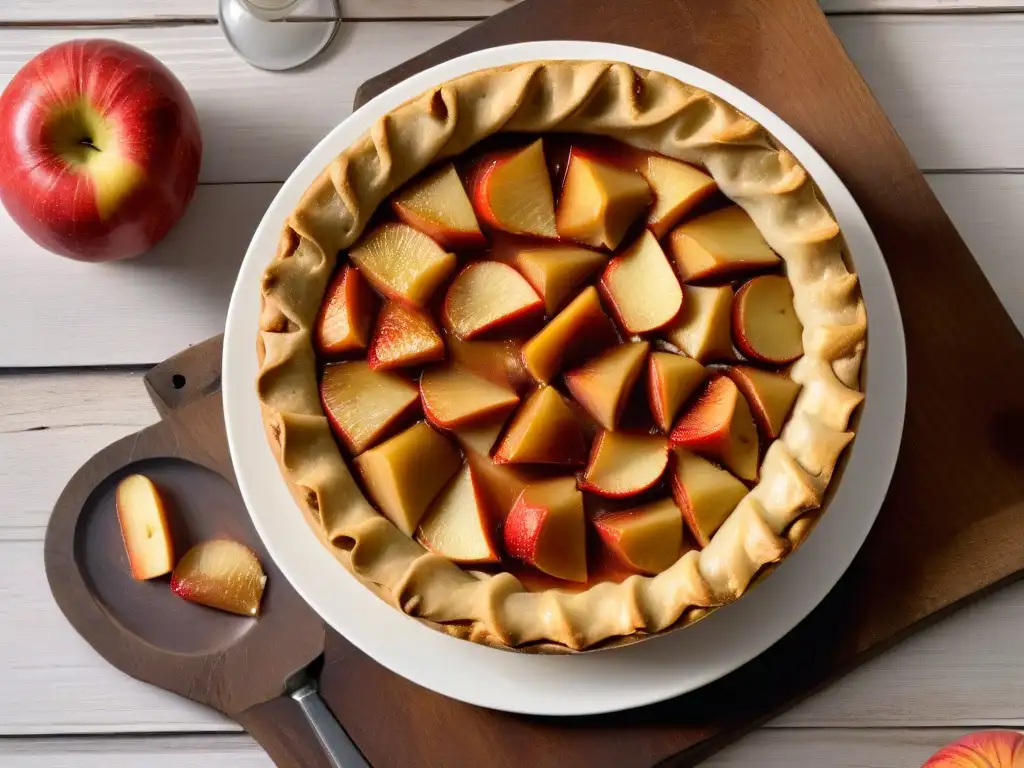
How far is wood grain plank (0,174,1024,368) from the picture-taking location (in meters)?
2.15

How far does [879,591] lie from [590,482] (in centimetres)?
65

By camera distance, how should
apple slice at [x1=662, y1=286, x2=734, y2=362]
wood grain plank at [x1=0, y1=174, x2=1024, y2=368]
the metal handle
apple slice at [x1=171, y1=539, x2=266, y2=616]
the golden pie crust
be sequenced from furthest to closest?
1. wood grain plank at [x1=0, y1=174, x2=1024, y2=368]
2. apple slice at [x1=171, y1=539, x2=266, y2=616]
3. the metal handle
4. apple slice at [x1=662, y1=286, x2=734, y2=362]
5. the golden pie crust

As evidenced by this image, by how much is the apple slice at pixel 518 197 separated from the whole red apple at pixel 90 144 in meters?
0.69

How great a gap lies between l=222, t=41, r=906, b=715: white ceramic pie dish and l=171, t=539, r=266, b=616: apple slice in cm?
22

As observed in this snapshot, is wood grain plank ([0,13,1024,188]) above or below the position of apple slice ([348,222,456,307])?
above

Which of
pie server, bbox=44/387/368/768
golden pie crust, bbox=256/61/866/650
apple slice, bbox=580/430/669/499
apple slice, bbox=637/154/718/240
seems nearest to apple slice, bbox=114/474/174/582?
pie server, bbox=44/387/368/768

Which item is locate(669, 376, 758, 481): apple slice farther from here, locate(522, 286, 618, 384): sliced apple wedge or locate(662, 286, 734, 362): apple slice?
locate(522, 286, 618, 384): sliced apple wedge

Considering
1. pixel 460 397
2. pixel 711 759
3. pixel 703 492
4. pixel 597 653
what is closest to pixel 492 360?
pixel 460 397

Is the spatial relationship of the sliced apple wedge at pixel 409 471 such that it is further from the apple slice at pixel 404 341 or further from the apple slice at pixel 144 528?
the apple slice at pixel 144 528

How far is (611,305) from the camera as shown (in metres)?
1.70

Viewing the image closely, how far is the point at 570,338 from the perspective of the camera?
165 cm

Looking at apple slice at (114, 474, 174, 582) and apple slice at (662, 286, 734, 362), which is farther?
apple slice at (114, 474, 174, 582)

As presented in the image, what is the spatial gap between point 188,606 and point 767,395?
120cm

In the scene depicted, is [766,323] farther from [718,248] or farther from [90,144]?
[90,144]
